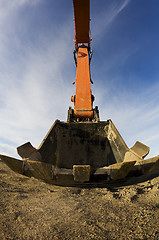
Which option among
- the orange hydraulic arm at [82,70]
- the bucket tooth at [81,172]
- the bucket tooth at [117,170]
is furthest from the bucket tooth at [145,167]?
the orange hydraulic arm at [82,70]

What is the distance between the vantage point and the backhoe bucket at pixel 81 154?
1419mm

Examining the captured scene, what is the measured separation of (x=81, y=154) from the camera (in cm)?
270

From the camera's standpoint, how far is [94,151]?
2730mm

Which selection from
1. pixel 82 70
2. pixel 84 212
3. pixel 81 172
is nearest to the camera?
pixel 84 212

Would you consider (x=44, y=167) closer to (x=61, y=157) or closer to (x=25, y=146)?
(x=25, y=146)

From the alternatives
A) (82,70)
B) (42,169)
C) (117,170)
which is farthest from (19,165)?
(82,70)

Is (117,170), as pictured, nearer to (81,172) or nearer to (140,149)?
(81,172)

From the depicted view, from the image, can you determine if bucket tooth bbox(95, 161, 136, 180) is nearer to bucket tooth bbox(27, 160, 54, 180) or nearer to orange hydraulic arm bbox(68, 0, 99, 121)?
bucket tooth bbox(27, 160, 54, 180)

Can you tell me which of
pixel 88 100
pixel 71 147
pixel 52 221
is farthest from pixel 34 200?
pixel 88 100

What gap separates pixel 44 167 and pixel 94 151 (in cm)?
156

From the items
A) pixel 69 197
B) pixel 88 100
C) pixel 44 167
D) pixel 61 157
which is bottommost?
pixel 69 197

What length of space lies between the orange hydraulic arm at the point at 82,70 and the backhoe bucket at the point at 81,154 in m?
0.36

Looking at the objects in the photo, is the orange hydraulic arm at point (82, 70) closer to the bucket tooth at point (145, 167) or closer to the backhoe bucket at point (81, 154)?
the backhoe bucket at point (81, 154)

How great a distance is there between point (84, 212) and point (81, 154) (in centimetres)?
153
